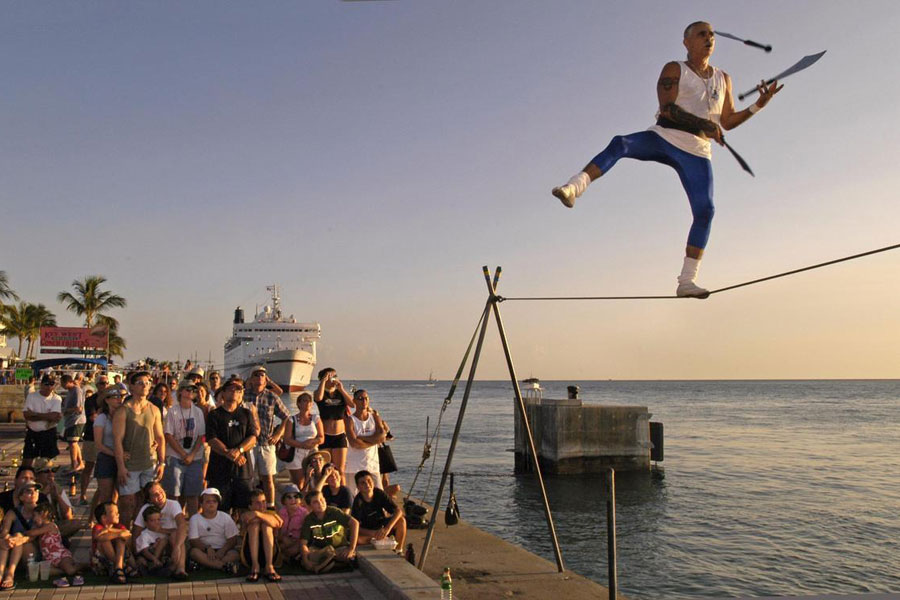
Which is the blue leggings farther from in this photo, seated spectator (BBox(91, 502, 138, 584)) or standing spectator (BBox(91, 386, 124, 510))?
standing spectator (BBox(91, 386, 124, 510))

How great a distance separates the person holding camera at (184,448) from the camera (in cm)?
767

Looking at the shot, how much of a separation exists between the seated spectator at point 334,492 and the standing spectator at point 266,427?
82 cm

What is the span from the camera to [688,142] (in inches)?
199

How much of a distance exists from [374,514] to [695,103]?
4.89 metres

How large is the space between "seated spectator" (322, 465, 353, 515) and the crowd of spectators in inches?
0.4

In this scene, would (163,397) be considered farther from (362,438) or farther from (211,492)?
(211,492)

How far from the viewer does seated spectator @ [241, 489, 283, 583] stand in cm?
646

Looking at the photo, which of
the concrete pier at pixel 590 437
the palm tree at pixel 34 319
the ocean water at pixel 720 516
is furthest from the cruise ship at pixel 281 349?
the concrete pier at pixel 590 437

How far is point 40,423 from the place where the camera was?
9828 mm

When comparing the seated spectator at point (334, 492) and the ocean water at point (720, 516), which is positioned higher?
the seated spectator at point (334, 492)

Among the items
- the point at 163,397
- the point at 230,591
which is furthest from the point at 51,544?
the point at 163,397

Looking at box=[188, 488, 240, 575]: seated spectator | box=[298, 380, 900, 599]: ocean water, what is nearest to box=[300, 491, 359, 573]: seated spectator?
box=[188, 488, 240, 575]: seated spectator

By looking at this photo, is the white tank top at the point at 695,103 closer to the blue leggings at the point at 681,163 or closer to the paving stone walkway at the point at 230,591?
the blue leggings at the point at 681,163

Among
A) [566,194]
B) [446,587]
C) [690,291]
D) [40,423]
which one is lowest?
[446,587]
